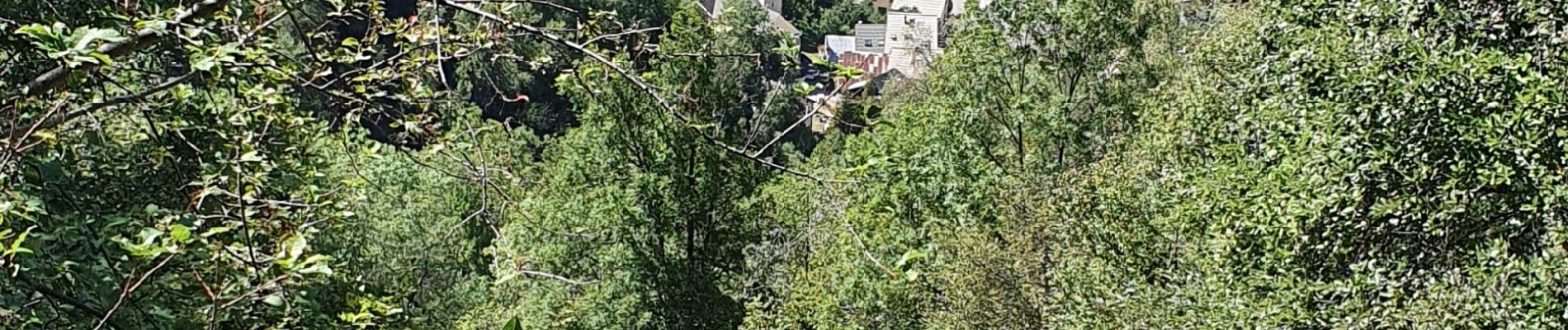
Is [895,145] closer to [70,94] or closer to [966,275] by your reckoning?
[966,275]

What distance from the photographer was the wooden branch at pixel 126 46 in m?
2.49

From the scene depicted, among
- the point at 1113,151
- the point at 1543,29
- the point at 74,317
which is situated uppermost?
the point at 1543,29

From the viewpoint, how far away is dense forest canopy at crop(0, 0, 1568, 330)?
286cm

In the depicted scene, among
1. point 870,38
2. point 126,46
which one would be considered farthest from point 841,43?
point 126,46

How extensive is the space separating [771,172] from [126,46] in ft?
43.9

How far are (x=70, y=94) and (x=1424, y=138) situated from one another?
5188 millimetres

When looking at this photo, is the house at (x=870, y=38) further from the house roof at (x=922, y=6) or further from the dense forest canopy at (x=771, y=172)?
the dense forest canopy at (x=771, y=172)

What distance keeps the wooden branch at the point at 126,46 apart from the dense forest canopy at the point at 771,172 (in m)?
0.01

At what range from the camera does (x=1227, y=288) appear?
699cm

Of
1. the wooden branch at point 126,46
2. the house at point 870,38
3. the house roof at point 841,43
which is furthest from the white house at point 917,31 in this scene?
the wooden branch at point 126,46

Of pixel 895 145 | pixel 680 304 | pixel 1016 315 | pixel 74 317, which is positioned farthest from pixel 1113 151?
pixel 74 317

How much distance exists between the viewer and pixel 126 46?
253cm

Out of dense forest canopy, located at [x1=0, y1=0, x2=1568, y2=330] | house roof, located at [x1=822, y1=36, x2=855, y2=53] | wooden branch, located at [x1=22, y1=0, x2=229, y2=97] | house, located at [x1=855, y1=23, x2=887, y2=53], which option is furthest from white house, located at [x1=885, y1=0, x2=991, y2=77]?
wooden branch, located at [x1=22, y1=0, x2=229, y2=97]

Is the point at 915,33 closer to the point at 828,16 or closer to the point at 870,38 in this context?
the point at 870,38
